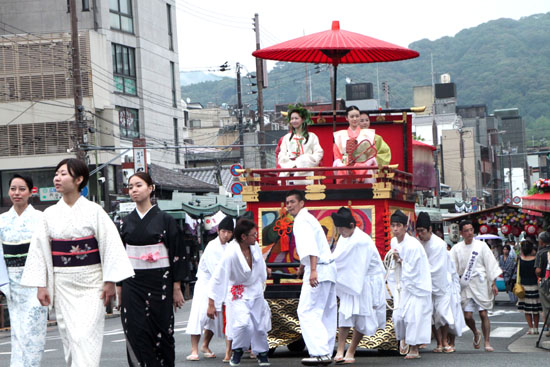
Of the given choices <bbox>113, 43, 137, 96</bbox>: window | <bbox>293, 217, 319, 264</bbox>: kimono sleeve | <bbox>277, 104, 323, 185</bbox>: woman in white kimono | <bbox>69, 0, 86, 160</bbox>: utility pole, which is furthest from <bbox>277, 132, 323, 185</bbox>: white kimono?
<bbox>113, 43, 137, 96</bbox>: window

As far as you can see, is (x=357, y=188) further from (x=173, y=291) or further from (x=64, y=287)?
(x=64, y=287)

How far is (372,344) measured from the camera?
11.9m

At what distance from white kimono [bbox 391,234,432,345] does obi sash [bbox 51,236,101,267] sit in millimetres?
5539

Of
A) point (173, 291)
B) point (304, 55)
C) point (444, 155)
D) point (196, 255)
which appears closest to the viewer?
point (173, 291)

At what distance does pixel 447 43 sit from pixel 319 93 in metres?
35.1

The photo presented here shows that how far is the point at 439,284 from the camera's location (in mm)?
12453

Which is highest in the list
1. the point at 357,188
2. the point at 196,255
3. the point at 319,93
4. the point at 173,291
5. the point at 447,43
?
the point at 447,43

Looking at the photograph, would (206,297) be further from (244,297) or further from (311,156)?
(311,156)

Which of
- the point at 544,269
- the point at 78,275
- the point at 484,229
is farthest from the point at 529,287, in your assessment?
the point at 78,275

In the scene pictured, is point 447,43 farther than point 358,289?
Yes

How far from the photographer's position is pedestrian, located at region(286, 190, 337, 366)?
33.2ft

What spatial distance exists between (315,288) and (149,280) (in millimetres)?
2569

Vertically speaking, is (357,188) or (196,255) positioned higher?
(357,188)

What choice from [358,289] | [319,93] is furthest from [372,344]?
[319,93]
